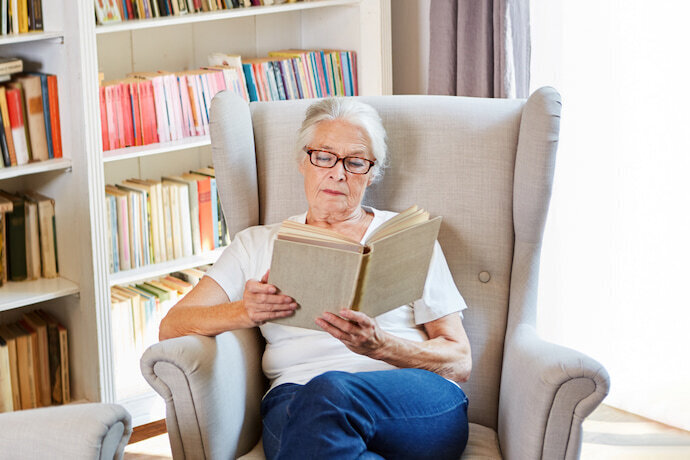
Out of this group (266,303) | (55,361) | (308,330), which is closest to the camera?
(266,303)

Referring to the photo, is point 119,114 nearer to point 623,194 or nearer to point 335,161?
point 335,161

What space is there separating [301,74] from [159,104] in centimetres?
53

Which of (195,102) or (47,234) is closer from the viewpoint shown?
(47,234)

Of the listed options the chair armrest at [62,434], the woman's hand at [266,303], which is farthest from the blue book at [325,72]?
the chair armrest at [62,434]

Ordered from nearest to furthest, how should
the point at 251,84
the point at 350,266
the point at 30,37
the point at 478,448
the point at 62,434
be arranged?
the point at 62,434, the point at 350,266, the point at 478,448, the point at 30,37, the point at 251,84

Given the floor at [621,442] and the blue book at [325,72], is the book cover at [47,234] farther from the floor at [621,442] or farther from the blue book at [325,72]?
the blue book at [325,72]

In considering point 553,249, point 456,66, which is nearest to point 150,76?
point 456,66

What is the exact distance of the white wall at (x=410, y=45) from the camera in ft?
10.3

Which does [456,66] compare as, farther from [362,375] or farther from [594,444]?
[362,375]

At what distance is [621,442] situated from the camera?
2.67m

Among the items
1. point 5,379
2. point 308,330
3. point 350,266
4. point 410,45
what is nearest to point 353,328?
point 350,266

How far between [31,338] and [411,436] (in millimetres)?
1488

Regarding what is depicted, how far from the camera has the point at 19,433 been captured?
1.44m

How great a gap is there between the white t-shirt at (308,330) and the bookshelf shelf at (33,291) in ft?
2.82
